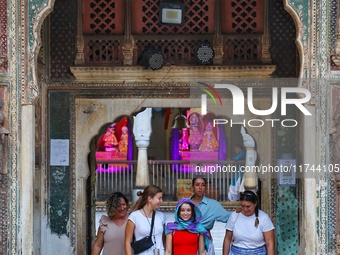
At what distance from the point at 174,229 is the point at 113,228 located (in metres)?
0.59

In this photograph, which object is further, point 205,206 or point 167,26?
point 167,26

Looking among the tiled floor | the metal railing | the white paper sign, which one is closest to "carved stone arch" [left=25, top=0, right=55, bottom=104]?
the white paper sign

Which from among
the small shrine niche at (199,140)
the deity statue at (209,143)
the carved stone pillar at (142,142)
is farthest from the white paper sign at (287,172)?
the carved stone pillar at (142,142)

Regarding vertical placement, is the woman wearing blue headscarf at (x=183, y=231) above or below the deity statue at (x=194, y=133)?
below

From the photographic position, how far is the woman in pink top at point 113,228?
365 inches

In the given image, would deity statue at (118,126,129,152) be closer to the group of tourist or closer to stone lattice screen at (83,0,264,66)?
stone lattice screen at (83,0,264,66)

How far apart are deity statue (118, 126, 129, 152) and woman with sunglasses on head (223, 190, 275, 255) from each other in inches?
443

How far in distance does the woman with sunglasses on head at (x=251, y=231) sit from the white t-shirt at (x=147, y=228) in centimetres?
88

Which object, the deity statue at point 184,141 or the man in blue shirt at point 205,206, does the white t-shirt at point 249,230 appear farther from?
the deity statue at point 184,141

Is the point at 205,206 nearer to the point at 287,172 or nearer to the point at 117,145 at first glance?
the point at 287,172

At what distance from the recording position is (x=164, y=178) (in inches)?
805

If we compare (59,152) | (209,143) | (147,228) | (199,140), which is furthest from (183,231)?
(199,140)

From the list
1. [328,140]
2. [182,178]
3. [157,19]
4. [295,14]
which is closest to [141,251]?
[328,140]

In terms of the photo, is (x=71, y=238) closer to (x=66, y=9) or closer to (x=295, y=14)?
(x=66, y=9)
